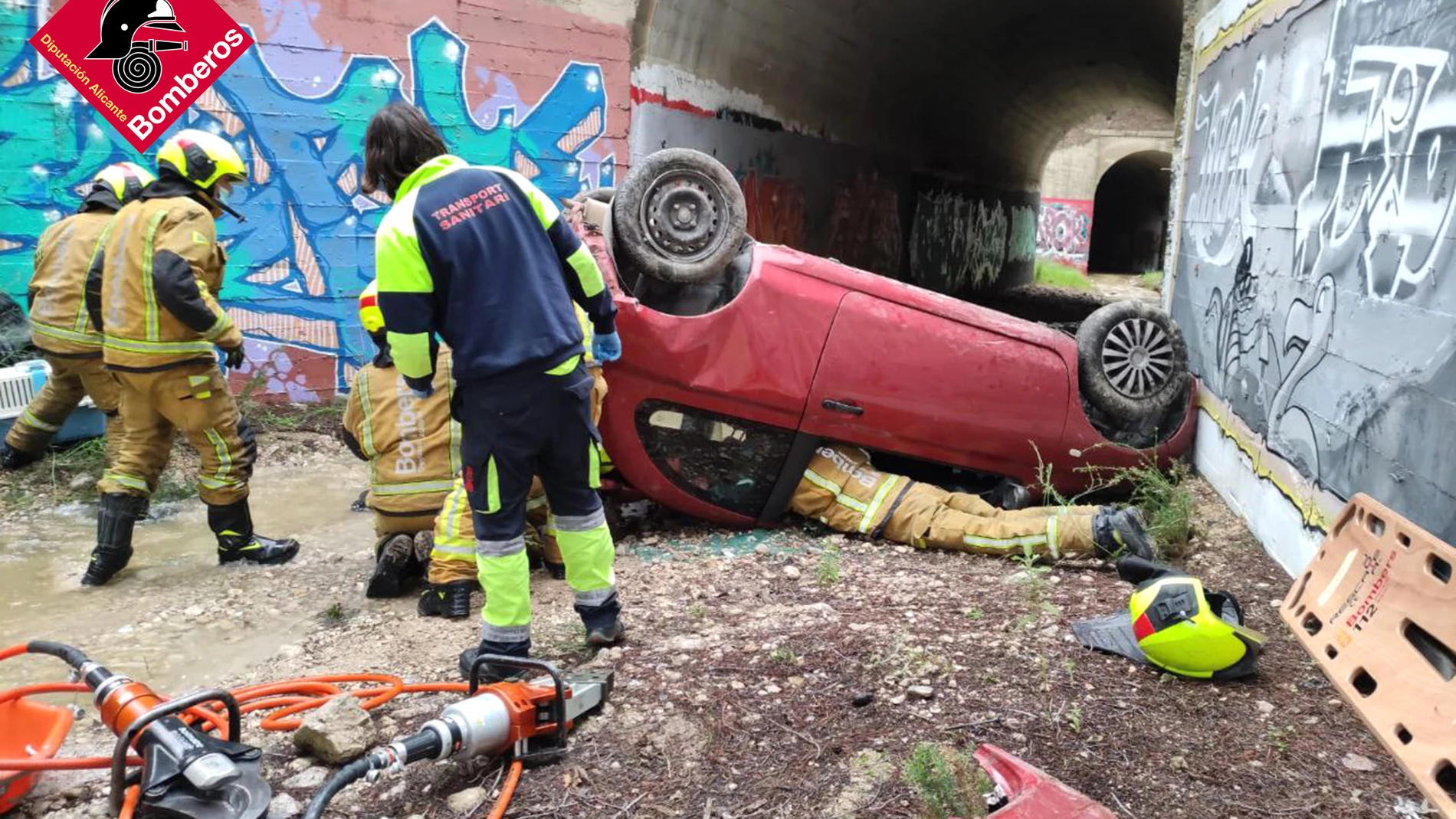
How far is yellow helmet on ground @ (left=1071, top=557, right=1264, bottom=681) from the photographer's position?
9.41 feet

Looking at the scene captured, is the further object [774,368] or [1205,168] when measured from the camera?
[1205,168]

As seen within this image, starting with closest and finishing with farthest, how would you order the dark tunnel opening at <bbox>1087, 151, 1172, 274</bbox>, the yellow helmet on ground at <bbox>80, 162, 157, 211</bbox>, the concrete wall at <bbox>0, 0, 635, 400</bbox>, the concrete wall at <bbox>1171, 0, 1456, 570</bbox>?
the concrete wall at <bbox>1171, 0, 1456, 570</bbox> < the yellow helmet on ground at <bbox>80, 162, 157, 211</bbox> < the concrete wall at <bbox>0, 0, 635, 400</bbox> < the dark tunnel opening at <bbox>1087, 151, 1172, 274</bbox>

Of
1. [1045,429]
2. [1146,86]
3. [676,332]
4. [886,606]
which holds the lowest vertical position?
[886,606]

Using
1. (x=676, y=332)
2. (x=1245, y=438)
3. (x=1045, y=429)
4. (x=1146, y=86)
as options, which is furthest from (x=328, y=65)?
(x=1146, y=86)

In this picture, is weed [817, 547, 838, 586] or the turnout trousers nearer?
weed [817, 547, 838, 586]

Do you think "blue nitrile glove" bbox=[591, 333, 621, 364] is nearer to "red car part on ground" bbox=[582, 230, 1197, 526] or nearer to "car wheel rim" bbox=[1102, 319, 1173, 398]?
"red car part on ground" bbox=[582, 230, 1197, 526]

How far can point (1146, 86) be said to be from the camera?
664 inches

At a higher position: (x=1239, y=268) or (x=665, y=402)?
(x=1239, y=268)

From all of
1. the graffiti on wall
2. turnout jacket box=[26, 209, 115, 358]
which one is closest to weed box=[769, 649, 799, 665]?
turnout jacket box=[26, 209, 115, 358]

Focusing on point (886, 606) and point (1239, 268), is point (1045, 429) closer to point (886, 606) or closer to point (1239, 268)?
point (1239, 268)

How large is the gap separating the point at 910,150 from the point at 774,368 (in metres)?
10.7

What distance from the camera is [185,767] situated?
7.23 ft

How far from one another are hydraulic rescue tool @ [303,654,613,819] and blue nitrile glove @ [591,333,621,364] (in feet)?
4.16

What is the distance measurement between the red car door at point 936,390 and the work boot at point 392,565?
188 centimetres
